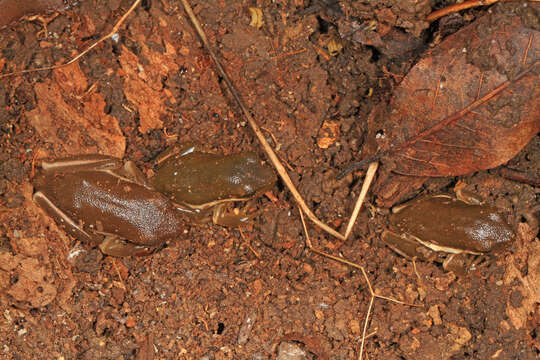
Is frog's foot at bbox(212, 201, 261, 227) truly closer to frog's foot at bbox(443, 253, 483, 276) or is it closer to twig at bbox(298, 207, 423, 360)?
twig at bbox(298, 207, 423, 360)

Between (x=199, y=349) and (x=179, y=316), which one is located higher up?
(x=179, y=316)

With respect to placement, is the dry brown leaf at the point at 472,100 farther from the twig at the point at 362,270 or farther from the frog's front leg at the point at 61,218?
the frog's front leg at the point at 61,218

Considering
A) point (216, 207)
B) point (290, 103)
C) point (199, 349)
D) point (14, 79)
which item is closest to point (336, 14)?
point (290, 103)

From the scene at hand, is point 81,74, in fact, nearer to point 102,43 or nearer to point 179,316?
point 102,43

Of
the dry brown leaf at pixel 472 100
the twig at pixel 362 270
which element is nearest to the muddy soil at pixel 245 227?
the twig at pixel 362 270

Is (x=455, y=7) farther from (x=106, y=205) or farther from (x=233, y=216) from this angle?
(x=106, y=205)

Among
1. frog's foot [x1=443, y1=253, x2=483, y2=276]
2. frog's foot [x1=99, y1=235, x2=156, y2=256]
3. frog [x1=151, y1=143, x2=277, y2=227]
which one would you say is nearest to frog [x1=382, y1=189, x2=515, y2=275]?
frog's foot [x1=443, y1=253, x2=483, y2=276]

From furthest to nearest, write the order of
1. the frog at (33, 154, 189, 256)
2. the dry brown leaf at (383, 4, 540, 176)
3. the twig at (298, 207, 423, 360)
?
the twig at (298, 207, 423, 360)
the frog at (33, 154, 189, 256)
the dry brown leaf at (383, 4, 540, 176)

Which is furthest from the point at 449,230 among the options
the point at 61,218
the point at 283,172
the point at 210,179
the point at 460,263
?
the point at 61,218
